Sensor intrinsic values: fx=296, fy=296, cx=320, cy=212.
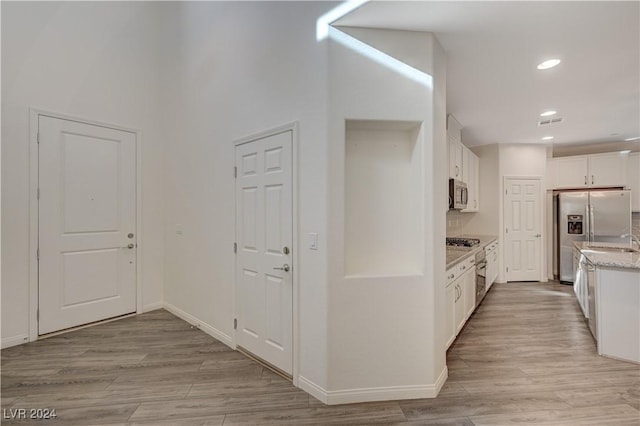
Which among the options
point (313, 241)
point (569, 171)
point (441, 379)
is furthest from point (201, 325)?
point (569, 171)

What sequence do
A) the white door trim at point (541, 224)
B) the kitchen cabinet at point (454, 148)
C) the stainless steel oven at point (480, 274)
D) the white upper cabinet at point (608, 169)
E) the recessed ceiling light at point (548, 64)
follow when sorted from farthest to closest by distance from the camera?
1. the white door trim at point (541, 224)
2. the white upper cabinet at point (608, 169)
3. the kitchen cabinet at point (454, 148)
4. the stainless steel oven at point (480, 274)
5. the recessed ceiling light at point (548, 64)

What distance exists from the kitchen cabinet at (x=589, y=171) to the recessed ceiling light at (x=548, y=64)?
3884 mm

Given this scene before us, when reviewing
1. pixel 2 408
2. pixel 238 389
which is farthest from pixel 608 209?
pixel 2 408

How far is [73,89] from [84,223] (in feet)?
5.04

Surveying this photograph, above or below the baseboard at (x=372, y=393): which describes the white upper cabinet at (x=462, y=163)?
above

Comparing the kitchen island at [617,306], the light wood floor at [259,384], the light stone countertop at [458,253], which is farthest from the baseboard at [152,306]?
the kitchen island at [617,306]

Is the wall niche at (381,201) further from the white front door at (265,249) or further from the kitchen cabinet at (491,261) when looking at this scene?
the kitchen cabinet at (491,261)

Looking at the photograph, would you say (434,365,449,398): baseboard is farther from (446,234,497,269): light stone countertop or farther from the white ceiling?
the white ceiling

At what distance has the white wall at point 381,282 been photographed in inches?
82.0

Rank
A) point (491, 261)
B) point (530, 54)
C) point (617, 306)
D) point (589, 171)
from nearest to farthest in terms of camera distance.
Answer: point (530, 54), point (617, 306), point (491, 261), point (589, 171)

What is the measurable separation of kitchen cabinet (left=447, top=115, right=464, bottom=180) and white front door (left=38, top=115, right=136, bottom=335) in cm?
417

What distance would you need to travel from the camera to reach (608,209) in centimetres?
500

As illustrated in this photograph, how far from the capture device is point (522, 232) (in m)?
5.62

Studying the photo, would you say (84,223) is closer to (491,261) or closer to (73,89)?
(73,89)
